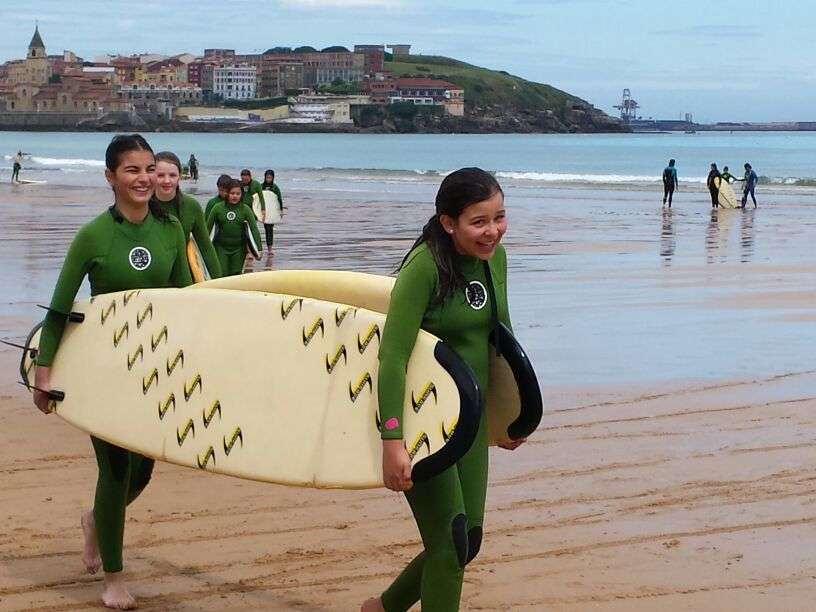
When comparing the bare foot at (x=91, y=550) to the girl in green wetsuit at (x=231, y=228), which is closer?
the bare foot at (x=91, y=550)

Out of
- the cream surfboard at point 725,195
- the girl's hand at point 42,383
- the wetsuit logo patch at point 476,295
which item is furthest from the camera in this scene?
the cream surfboard at point 725,195

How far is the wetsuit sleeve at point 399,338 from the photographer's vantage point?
137 inches

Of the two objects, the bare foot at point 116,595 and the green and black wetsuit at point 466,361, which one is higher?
the green and black wetsuit at point 466,361

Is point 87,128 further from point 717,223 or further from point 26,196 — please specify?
point 717,223

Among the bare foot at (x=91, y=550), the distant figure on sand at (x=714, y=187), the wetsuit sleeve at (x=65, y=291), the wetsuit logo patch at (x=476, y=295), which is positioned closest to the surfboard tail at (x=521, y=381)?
the wetsuit logo patch at (x=476, y=295)

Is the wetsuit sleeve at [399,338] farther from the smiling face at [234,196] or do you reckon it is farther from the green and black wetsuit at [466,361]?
the smiling face at [234,196]

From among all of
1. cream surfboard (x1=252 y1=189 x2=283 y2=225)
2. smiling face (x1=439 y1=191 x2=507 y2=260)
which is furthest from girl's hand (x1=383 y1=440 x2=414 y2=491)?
cream surfboard (x1=252 y1=189 x2=283 y2=225)

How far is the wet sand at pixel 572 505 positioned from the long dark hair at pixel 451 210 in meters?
1.41

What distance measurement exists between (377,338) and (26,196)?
106 ft

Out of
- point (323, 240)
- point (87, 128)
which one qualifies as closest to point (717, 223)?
point (323, 240)

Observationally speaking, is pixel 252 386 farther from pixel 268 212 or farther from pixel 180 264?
pixel 268 212

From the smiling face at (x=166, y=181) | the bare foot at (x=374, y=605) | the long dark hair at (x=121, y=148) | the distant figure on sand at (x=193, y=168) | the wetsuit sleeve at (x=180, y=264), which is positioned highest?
the long dark hair at (x=121, y=148)

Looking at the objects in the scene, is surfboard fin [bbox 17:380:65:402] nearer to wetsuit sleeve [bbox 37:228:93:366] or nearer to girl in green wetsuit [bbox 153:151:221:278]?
wetsuit sleeve [bbox 37:228:93:366]

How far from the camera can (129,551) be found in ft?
16.7
